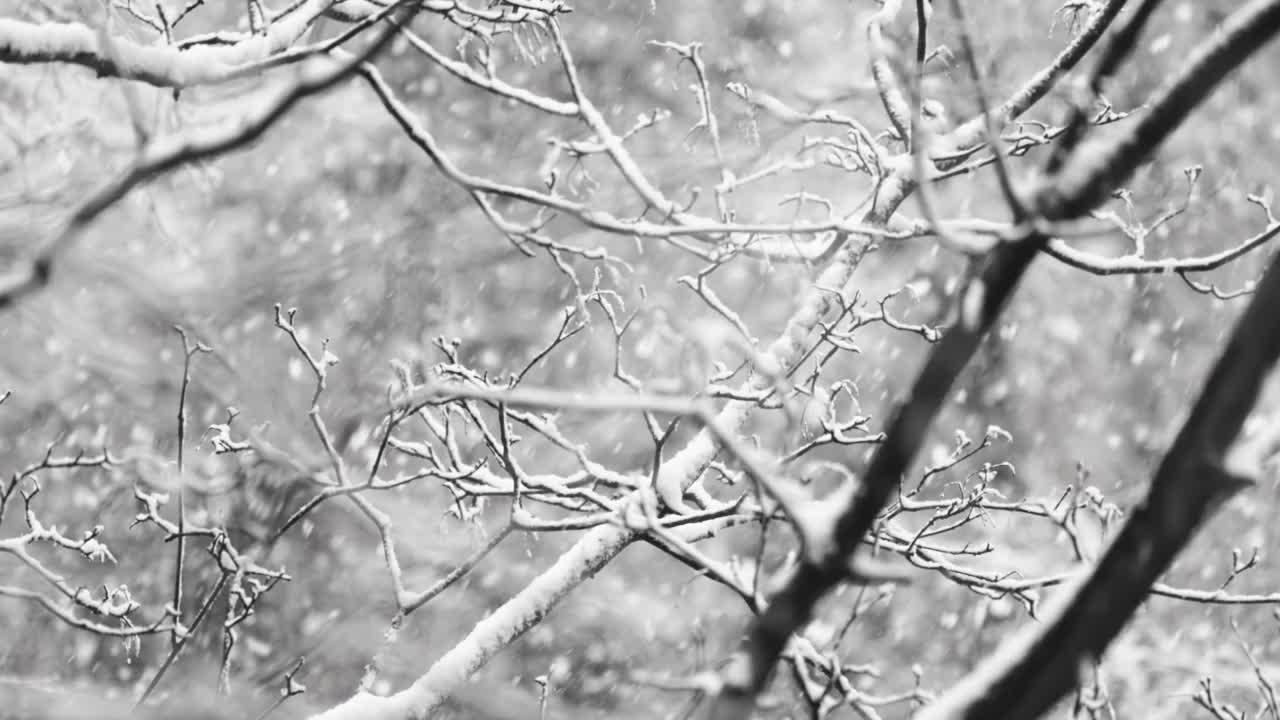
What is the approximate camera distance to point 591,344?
1101 centimetres

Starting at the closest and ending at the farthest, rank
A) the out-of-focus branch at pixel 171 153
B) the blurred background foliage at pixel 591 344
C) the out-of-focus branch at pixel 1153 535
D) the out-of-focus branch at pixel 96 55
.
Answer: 1. the out-of-focus branch at pixel 1153 535
2. the out-of-focus branch at pixel 171 153
3. the out-of-focus branch at pixel 96 55
4. the blurred background foliage at pixel 591 344

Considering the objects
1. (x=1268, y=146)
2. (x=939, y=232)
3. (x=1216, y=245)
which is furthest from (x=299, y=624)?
A: (x=1268, y=146)

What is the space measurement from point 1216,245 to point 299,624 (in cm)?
1088

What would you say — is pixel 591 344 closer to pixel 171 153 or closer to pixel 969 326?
pixel 171 153

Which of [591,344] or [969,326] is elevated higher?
[591,344]

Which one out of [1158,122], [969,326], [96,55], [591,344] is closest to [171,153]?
[96,55]

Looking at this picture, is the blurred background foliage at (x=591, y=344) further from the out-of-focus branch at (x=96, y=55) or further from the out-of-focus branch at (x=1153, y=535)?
the out-of-focus branch at (x=1153, y=535)

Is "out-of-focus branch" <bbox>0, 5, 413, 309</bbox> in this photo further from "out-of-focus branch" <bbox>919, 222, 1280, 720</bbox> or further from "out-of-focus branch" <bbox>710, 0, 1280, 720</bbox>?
"out-of-focus branch" <bbox>919, 222, 1280, 720</bbox>

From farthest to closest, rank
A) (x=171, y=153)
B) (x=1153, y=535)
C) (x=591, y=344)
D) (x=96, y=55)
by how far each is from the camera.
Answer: (x=591, y=344), (x=96, y=55), (x=171, y=153), (x=1153, y=535)

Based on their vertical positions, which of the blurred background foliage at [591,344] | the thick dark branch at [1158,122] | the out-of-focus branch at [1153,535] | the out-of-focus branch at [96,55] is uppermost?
the blurred background foliage at [591,344]

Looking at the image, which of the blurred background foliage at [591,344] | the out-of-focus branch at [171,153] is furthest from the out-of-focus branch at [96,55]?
the blurred background foliage at [591,344]

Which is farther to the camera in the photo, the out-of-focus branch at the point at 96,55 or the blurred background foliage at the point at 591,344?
the blurred background foliage at the point at 591,344

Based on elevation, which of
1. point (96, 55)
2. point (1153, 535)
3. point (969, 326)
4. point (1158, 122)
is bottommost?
point (1153, 535)

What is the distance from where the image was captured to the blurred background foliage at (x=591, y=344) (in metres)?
7.58
